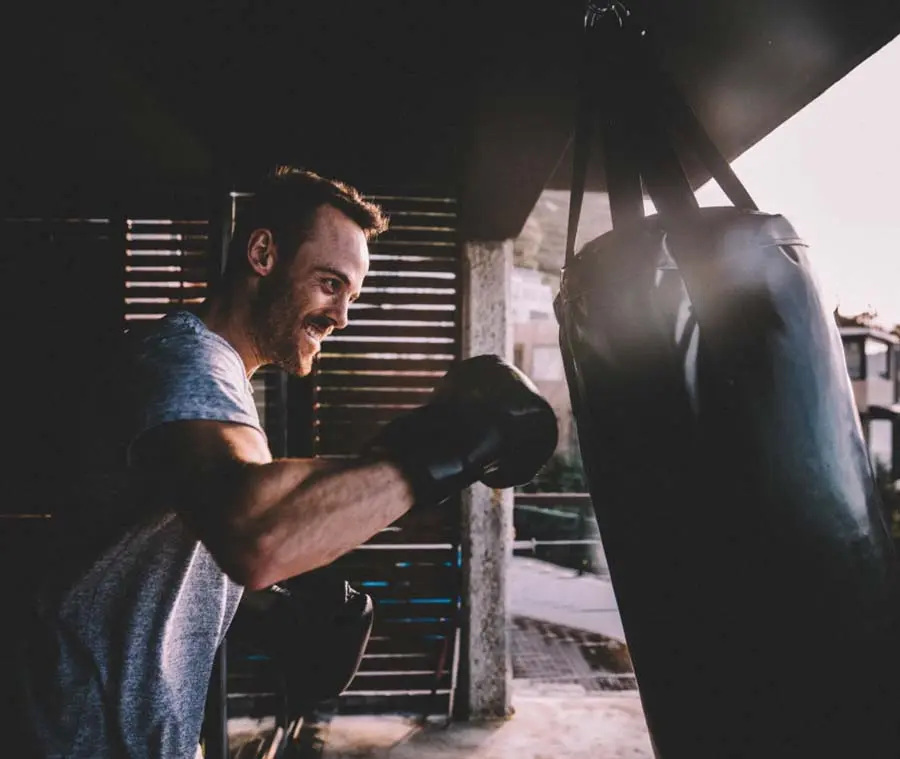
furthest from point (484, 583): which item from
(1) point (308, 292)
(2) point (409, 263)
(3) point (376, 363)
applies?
(1) point (308, 292)

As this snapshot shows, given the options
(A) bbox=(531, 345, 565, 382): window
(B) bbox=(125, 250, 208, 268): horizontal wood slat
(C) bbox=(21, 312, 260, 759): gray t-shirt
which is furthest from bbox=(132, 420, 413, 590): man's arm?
(A) bbox=(531, 345, 565, 382): window

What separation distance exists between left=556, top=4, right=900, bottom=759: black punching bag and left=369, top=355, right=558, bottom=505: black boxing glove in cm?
24

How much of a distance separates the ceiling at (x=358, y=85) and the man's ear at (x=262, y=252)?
101cm

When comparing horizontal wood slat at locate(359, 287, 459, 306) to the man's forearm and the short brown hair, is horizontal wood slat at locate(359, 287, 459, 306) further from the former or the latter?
the man's forearm

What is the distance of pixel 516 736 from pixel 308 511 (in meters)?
3.55

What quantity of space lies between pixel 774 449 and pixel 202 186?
156 inches

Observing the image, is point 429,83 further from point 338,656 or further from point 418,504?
point 338,656

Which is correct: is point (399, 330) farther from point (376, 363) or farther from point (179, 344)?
point (179, 344)

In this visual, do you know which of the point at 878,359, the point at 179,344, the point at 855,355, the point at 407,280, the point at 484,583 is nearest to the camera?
the point at 179,344

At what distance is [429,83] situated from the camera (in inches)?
110

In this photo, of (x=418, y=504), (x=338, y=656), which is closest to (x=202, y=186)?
(x=338, y=656)

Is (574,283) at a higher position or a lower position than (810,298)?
higher

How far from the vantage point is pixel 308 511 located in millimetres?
1081

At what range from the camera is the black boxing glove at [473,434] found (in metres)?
1.25
